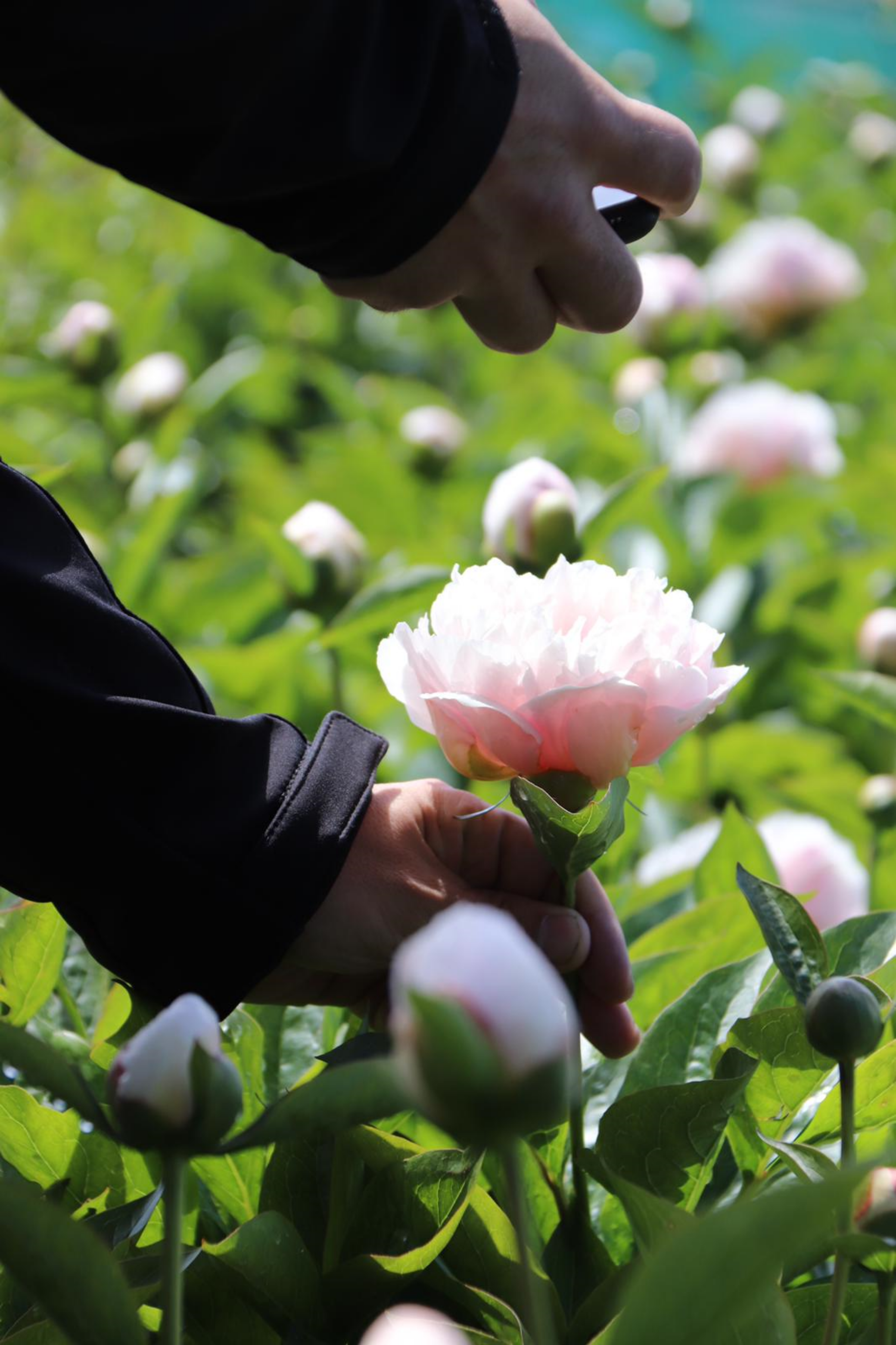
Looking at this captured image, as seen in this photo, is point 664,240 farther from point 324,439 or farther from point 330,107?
point 330,107

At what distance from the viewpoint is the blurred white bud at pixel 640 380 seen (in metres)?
1.93

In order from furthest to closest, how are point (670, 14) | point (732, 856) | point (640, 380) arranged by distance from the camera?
point (670, 14) < point (640, 380) < point (732, 856)

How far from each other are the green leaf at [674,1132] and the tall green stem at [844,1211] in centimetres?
6

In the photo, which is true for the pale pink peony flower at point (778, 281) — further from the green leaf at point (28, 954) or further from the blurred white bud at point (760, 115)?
the green leaf at point (28, 954)

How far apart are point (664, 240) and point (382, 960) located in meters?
1.99

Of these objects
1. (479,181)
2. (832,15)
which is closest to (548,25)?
(479,181)

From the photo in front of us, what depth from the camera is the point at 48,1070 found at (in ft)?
1.73

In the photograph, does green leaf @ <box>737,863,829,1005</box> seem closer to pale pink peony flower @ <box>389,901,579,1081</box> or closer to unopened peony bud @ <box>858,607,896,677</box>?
pale pink peony flower @ <box>389,901,579,1081</box>

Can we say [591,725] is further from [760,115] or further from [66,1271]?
[760,115]

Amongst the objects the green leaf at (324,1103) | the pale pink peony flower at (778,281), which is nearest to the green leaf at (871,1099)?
the green leaf at (324,1103)

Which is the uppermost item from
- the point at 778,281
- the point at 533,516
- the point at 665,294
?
the point at 533,516

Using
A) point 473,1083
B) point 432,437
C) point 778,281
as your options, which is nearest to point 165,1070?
point 473,1083

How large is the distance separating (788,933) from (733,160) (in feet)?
8.54

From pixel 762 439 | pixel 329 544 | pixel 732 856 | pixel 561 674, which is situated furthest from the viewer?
pixel 762 439
